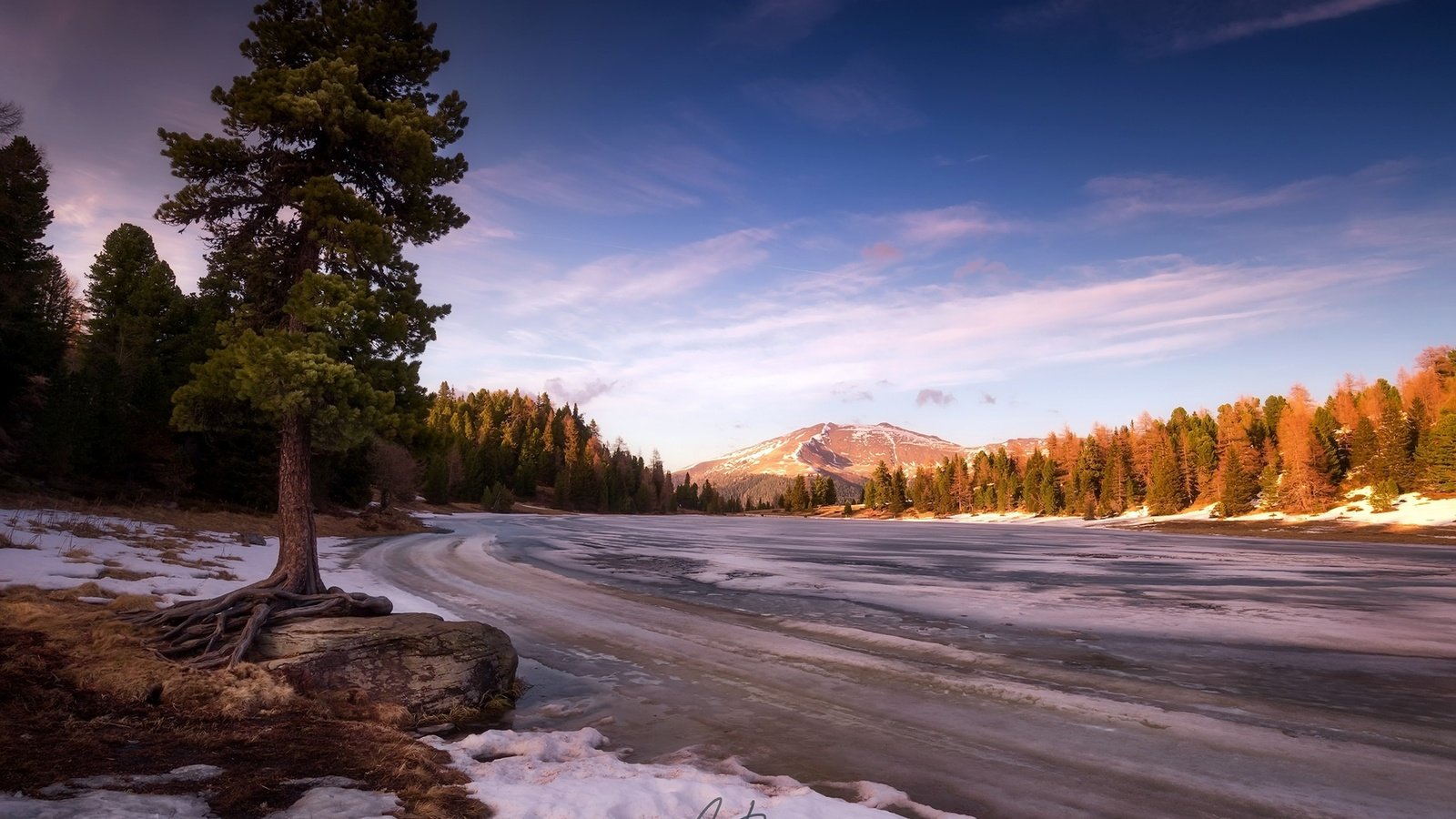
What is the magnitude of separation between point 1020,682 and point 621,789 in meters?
6.70

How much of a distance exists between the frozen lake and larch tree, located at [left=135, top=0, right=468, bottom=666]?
14.5 ft

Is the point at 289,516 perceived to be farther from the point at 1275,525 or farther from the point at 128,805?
the point at 1275,525

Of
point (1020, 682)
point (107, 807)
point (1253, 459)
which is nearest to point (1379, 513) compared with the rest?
point (1253, 459)

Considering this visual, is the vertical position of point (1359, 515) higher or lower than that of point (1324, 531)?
higher

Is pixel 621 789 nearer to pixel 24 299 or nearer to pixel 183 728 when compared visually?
pixel 183 728

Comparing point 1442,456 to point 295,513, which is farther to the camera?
point 1442,456

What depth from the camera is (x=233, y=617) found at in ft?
28.6

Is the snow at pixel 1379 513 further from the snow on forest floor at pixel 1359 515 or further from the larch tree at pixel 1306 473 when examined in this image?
the larch tree at pixel 1306 473

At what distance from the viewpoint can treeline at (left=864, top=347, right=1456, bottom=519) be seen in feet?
231

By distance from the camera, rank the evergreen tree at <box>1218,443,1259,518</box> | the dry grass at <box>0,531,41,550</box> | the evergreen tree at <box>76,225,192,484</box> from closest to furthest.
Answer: the dry grass at <box>0,531,41,550</box> → the evergreen tree at <box>76,225,192,484</box> → the evergreen tree at <box>1218,443,1259,518</box>

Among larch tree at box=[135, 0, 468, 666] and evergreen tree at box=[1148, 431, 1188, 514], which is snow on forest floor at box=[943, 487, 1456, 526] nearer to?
evergreen tree at box=[1148, 431, 1188, 514]

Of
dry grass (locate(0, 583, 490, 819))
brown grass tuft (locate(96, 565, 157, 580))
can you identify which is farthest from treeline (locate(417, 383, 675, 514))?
dry grass (locate(0, 583, 490, 819))

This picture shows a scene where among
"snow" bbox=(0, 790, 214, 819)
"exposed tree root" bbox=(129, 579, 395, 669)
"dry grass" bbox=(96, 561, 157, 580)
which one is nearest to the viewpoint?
"snow" bbox=(0, 790, 214, 819)

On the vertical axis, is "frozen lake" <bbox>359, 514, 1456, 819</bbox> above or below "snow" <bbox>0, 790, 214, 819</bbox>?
below
